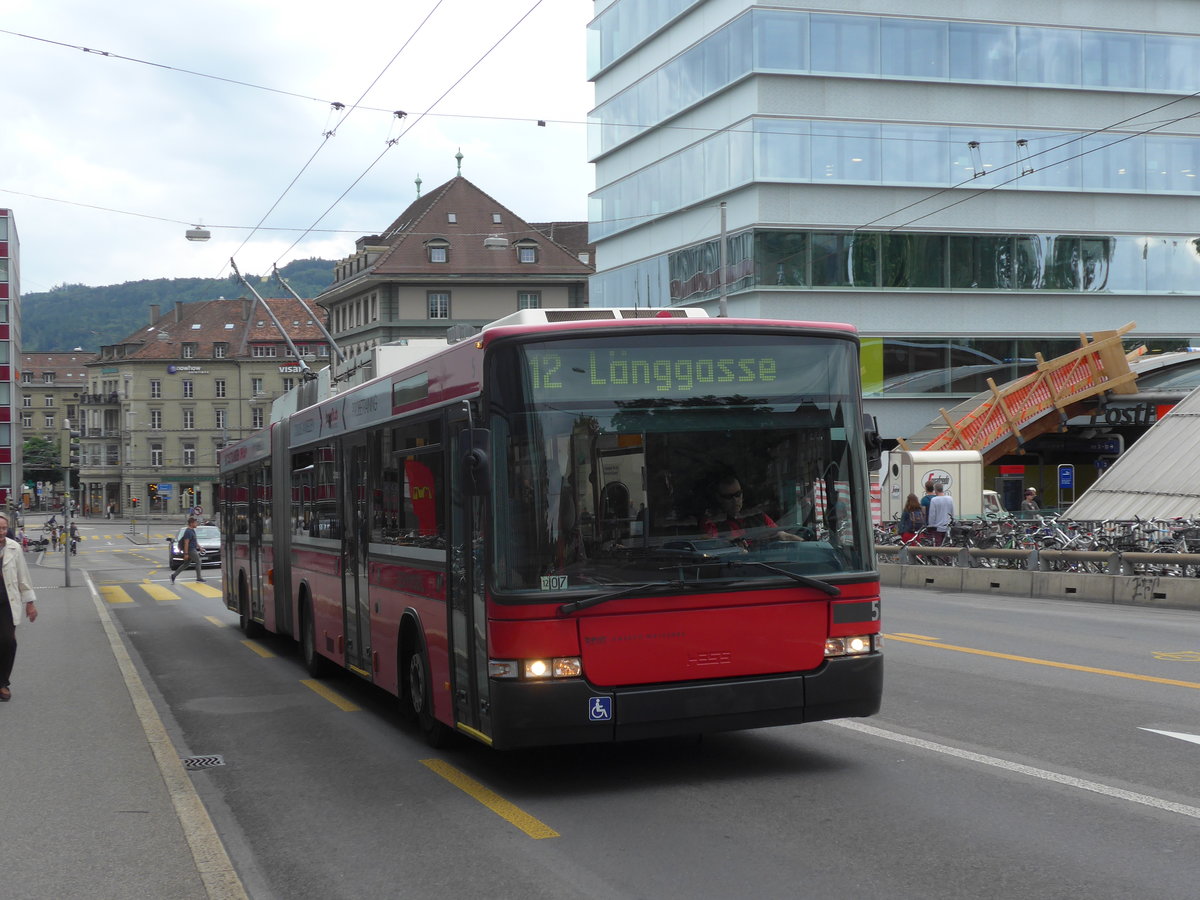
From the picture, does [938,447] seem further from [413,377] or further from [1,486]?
[1,486]

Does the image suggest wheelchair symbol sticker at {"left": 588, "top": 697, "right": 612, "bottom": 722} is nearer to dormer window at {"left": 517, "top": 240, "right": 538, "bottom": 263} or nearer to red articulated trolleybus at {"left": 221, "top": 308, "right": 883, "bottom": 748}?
red articulated trolleybus at {"left": 221, "top": 308, "right": 883, "bottom": 748}

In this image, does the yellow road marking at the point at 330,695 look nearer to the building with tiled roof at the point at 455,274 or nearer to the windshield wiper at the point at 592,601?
the windshield wiper at the point at 592,601

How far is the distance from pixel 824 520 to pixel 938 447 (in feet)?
95.7

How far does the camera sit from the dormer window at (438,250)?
281 ft

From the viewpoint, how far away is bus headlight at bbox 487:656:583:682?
7.62 metres

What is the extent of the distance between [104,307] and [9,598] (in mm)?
182064

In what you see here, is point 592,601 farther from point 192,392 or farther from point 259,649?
point 192,392

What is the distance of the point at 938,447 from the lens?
36.4m

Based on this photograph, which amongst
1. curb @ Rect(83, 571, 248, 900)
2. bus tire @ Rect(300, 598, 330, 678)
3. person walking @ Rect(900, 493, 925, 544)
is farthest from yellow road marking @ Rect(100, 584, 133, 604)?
curb @ Rect(83, 571, 248, 900)

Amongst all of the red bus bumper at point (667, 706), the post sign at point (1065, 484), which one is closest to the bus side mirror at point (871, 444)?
the red bus bumper at point (667, 706)

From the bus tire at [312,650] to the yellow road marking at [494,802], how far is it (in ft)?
16.8

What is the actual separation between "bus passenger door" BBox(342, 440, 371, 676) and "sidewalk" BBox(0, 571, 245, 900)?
1675 millimetres

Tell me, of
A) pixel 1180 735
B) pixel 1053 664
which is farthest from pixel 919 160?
pixel 1180 735

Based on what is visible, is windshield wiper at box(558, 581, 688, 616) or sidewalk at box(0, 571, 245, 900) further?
windshield wiper at box(558, 581, 688, 616)
